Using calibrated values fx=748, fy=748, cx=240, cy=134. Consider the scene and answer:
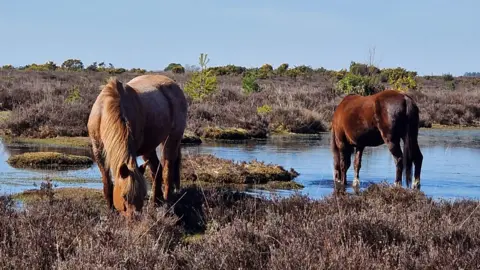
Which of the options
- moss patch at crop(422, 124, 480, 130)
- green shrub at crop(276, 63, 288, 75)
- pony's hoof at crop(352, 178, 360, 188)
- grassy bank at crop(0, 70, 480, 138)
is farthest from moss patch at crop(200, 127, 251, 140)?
green shrub at crop(276, 63, 288, 75)

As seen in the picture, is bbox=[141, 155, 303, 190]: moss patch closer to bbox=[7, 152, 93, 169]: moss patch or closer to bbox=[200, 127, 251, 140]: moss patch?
bbox=[7, 152, 93, 169]: moss patch

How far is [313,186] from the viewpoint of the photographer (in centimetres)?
1312

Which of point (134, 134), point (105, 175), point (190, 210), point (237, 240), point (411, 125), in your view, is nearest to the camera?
point (237, 240)

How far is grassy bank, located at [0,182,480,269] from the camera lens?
18.9ft

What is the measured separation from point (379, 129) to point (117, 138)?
676 cm

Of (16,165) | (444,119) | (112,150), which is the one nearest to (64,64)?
(444,119)

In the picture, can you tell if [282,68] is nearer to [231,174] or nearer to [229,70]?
[229,70]

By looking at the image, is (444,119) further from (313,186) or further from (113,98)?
(113,98)

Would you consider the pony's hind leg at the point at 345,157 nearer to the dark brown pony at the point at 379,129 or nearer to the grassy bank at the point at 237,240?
the dark brown pony at the point at 379,129

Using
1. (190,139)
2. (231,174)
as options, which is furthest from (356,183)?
(190,139)

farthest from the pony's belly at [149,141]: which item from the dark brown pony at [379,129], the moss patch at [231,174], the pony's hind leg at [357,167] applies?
the pony's hind leg at [357,167]

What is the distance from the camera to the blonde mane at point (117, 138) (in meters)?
7.43

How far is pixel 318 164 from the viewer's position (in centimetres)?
1688

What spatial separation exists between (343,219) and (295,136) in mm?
18444
